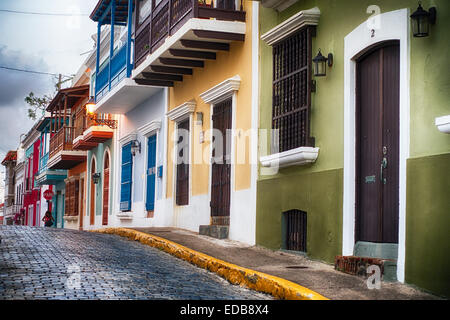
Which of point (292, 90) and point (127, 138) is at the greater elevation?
Answer: point (127, 138)

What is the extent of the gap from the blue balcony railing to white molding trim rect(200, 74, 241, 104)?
4.23 meters

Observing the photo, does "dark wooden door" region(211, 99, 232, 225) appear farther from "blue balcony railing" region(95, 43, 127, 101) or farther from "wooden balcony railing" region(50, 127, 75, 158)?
"wooden balcony railing" region(50, 127, 75, 158)

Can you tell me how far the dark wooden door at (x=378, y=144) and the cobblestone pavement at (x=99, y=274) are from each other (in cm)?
174

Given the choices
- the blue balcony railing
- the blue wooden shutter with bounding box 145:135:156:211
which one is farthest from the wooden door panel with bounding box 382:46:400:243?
the blue balcony railing

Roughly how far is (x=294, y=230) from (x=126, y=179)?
1036 centimetres

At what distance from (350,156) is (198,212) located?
589 centimetres

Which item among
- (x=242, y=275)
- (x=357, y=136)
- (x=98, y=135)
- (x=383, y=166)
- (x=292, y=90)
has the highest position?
(x=98, y=135)

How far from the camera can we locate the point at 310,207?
380 inches

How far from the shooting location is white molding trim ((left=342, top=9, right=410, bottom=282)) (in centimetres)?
753

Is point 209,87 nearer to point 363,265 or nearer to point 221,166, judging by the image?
point 221,166

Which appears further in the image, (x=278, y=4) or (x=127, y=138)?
(x=127, y=138)

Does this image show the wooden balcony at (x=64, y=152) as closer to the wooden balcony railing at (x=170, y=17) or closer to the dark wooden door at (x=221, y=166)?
the wooden balcony railing at (x=170, y=17)

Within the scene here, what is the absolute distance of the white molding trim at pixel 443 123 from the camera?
6.56 meters

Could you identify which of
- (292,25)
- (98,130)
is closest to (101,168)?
(98,130)
